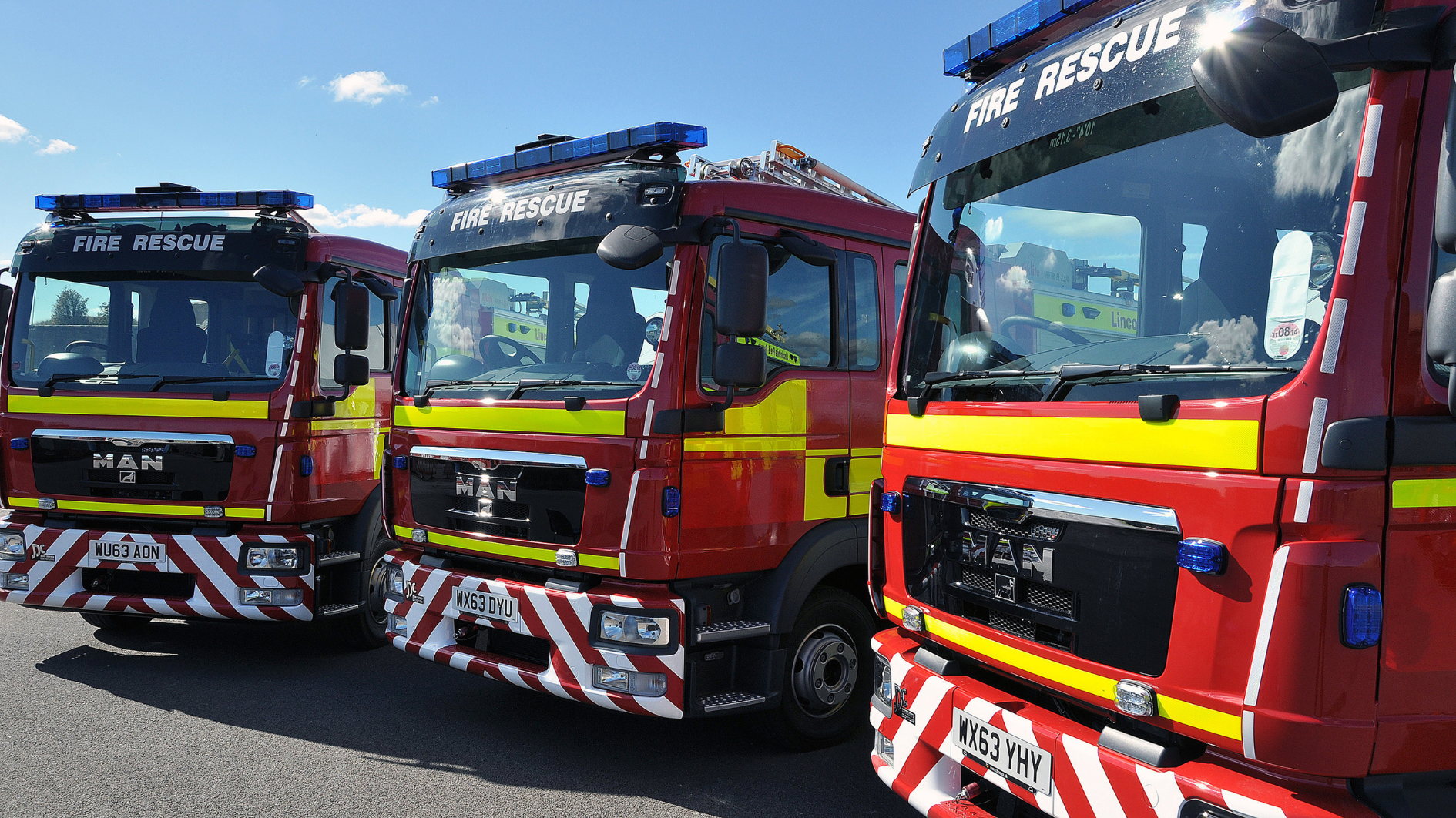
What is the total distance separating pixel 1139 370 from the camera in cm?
263

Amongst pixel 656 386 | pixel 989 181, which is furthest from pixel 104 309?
pixel 989 181

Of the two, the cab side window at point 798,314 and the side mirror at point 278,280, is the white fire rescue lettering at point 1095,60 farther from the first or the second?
the side mirror at point 278,280

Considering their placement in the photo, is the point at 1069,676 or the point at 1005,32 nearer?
the point at 1069,676

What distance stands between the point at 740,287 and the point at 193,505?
3.75m

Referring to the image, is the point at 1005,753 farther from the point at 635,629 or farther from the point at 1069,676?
the point at 635,629

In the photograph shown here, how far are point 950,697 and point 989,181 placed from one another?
5.54 ft

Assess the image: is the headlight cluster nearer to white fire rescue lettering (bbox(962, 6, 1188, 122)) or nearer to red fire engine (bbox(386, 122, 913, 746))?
red fire engine (bbox(386, 122, 913, 746))

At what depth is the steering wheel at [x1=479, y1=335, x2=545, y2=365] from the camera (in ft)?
15.6

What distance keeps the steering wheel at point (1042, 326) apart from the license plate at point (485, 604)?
249cm

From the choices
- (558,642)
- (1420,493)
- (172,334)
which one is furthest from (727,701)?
(172,334)

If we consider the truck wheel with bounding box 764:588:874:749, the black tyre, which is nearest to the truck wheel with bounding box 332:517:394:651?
the black tyre

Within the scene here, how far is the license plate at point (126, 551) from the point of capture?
5.73 m

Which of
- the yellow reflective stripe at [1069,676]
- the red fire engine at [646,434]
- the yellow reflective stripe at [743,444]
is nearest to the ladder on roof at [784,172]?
the red fire engine at [646,434]

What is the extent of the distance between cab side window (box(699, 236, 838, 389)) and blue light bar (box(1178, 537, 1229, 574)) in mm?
2410
